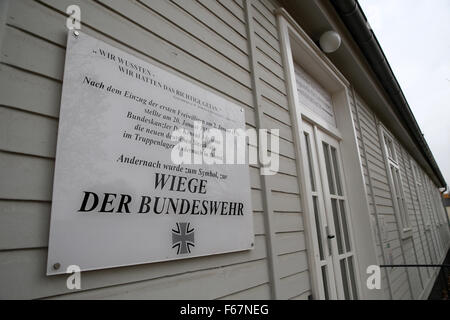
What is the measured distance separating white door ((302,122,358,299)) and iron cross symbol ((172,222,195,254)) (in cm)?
140

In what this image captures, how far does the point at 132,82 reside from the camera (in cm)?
105

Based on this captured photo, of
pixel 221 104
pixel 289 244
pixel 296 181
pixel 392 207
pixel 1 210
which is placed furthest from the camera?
pixel 392 207

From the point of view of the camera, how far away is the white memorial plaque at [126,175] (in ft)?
2.69

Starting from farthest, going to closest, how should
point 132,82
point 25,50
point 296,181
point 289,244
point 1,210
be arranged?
point 296,181 → point 289,244 → point 132,82 → point 25,50 → point 1,210

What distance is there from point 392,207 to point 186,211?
4.65 meters

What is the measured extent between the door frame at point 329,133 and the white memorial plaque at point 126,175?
94 centimetres

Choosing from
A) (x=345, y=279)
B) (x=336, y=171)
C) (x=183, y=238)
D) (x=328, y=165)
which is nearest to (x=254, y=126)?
(x=183, y=238)

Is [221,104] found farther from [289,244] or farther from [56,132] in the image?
[289,244]

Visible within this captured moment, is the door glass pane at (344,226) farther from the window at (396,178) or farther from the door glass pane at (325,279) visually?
the window at (396,178)

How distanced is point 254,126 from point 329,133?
1799 millimetres

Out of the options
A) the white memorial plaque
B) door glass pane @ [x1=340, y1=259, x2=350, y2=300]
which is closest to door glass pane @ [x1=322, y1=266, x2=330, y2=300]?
door glass pane @ [x1=340, y1=259, x2=350, y2=300]
